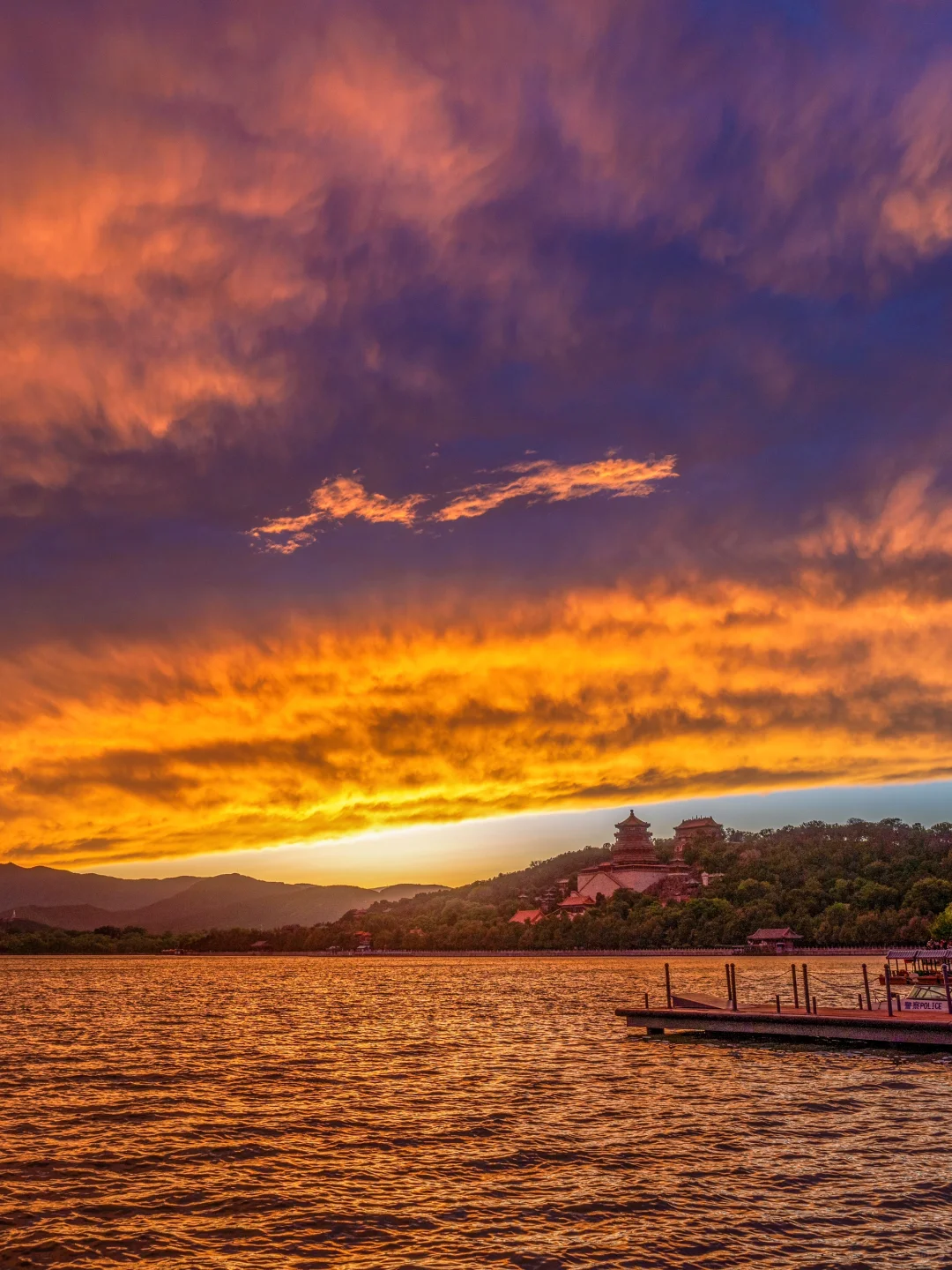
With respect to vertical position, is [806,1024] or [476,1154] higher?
[806,1024]

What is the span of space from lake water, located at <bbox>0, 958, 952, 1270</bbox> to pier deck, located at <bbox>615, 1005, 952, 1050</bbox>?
993mm

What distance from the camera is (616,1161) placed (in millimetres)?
26625

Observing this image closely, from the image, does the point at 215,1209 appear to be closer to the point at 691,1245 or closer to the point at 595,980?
the point at 691,1245

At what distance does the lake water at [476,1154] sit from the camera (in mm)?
20203

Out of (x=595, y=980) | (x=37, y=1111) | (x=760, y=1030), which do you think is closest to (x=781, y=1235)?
(x=37, y=1111)

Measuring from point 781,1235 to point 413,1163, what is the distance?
35.1ft

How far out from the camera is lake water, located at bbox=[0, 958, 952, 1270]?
2020 centimetres

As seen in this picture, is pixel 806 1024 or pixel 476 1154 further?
pixel 806 1024

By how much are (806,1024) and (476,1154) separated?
24874 mm

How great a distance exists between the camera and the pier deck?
1709 inches

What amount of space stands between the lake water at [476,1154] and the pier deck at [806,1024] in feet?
3.26

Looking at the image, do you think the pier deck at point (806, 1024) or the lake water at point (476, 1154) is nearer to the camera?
the lake water at point (476, 1154)

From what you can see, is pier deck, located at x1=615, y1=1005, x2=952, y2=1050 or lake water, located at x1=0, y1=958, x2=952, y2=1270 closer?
lake water, located at x1=0, y1=958, x2=952, y2=1270

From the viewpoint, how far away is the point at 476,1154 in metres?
27.9
